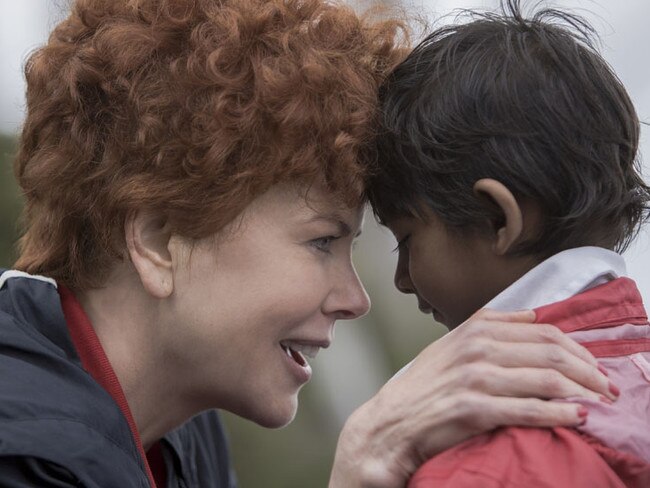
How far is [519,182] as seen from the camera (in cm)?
210

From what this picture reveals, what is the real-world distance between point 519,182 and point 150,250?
79 cm

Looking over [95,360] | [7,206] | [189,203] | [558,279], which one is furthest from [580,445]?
[7,206]

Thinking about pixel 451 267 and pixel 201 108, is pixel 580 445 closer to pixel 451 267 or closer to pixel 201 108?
pixel 451 267

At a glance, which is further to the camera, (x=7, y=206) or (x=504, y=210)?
(x=7, y=206)

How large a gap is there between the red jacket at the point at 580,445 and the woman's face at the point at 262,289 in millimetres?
569

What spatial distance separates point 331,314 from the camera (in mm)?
2430

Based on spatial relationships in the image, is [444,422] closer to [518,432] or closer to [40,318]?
[518,432]

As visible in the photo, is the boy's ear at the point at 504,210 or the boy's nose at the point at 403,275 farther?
the boy's nose at the point at 403,275

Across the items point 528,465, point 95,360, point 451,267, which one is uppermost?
point 451,267

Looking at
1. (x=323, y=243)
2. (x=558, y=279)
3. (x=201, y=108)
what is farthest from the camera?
(x=323, y=243)

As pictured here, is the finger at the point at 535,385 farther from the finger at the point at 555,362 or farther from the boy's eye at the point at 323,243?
the boy's eye at the point at 323,243

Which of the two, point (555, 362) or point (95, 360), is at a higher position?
point (555, 362)

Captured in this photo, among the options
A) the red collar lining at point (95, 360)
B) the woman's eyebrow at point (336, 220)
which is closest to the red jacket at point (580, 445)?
the woman's eyebrow at point (336, 220)

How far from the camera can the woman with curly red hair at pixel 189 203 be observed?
2270 mm
